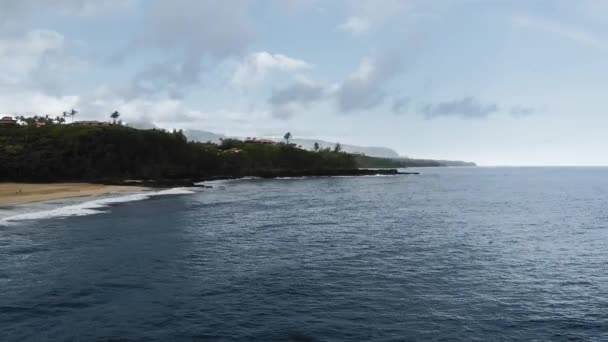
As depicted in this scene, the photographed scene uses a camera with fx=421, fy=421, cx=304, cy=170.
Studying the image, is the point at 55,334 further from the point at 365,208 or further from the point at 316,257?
the point at 365,208

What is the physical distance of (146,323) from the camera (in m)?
18.0

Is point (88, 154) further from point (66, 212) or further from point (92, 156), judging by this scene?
point (66, 212)

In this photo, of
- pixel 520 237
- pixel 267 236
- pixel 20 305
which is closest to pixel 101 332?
pixel 20 305

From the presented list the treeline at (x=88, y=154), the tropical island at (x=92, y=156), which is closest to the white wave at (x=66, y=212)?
the tropical island at (x=92, y=156)

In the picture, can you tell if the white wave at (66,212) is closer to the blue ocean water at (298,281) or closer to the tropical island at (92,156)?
the blue ocean water at (298,281)

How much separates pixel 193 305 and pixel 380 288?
10.00 m

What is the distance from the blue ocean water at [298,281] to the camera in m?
17.6

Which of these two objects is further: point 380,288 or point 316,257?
point 316,257

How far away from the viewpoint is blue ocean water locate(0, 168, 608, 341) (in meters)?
17.6

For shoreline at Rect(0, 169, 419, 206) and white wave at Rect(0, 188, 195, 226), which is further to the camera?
shoreline at Rect(0, 169, 419, 206)

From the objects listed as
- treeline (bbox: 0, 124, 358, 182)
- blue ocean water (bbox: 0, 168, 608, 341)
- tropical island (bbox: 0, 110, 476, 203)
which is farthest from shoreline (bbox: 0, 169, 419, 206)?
blue ocean water (bbox: 0, 168, 608, 341)

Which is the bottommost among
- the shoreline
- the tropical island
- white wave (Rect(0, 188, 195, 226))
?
white wave (Rect(0, 188, 195, 226))

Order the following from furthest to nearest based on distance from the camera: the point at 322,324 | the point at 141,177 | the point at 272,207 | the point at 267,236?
the point at 141,177, the point at 272,207, the point at 267,236, the point at 322,324

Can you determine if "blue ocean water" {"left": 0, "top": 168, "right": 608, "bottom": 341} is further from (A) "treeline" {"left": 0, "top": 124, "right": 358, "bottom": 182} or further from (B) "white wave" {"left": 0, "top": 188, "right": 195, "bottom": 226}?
(A) "treeline" {"left": 0, "top": 124, "right": 358, "bottom": 182}
